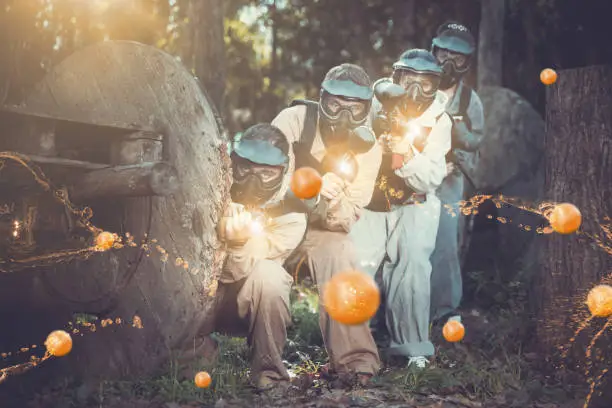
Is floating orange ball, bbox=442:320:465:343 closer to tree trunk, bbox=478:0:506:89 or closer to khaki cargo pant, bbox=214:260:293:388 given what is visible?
khaki cargo pant, bbox=214:260:293:388

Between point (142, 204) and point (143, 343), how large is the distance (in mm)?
976

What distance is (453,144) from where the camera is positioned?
307 inches

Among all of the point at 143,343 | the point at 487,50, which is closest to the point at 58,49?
the point at 487,50

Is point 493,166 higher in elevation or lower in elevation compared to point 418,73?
lower

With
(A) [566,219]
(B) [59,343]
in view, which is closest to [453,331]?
(A) [566,219]

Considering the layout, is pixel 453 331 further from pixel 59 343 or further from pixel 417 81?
pixel 59 343

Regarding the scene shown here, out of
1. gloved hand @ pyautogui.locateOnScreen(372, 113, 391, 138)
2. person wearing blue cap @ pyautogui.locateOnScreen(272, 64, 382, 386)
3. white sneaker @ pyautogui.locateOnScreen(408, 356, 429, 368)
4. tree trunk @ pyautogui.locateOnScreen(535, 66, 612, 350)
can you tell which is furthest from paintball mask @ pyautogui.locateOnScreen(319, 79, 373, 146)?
white sneaker @ pyautogui.locateOnScreen(408, 356, 429, 368)

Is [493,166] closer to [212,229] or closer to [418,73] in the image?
[418,73]

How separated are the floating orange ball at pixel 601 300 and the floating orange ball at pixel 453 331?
4.30ft

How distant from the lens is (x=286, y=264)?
618cm

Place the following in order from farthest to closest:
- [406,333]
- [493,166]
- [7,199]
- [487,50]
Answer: [487,50] < [493,166] < [406,333] < [7,199]

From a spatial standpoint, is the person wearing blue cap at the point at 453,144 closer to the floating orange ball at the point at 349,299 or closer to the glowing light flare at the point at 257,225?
the floating orange ball at the point at 349,299

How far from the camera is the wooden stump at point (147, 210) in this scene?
574 cm

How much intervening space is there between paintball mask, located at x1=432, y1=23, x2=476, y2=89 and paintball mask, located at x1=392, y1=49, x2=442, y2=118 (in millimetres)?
1025
